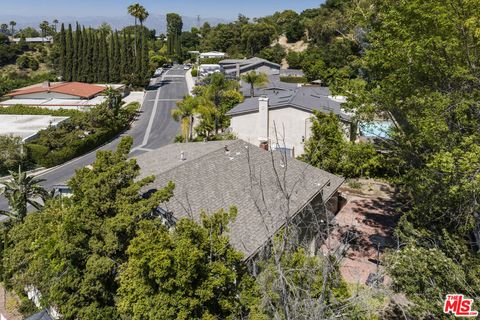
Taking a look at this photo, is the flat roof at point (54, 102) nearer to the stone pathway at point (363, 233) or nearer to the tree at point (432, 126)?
the stone pathway at point (363, 233)

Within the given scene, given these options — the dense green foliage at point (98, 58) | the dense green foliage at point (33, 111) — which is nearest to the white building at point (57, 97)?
the dense green foliage at point (33, 111)

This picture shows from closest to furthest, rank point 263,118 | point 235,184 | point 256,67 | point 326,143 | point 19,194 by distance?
point 235,184, point 19,194, point 326,143, point 263,118, point 256,67

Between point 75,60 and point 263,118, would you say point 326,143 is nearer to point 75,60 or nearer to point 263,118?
point 263,118

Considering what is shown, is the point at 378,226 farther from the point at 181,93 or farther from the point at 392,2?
the point at 181,93

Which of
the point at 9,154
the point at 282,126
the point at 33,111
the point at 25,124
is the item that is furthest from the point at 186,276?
the point at 33,111

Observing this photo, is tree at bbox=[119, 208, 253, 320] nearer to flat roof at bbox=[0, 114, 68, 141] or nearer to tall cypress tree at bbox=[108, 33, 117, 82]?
flat roof at bbox=[0, 114, 68, 141]

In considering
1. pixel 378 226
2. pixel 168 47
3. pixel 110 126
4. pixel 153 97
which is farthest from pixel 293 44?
pixel 378 226

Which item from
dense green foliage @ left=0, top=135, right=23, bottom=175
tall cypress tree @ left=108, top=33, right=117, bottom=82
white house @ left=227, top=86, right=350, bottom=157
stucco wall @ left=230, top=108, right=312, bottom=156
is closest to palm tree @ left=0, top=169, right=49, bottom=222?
dense green foliage @ left=0, top=135, right=23, bottom=175
